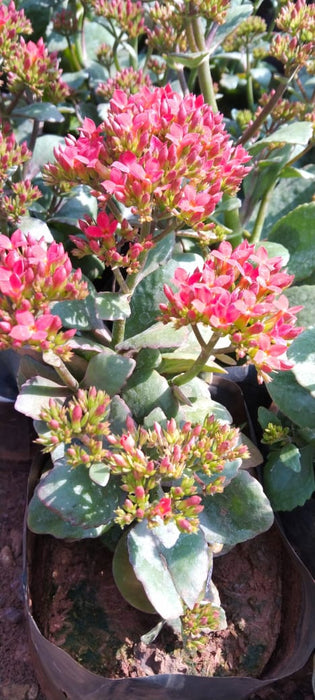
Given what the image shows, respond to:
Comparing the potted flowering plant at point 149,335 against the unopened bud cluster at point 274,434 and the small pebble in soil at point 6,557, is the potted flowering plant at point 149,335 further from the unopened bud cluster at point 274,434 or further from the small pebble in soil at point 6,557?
the small pebble in soil at point 6,557

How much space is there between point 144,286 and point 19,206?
27cm

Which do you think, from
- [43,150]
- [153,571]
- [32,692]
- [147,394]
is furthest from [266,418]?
[43,150]

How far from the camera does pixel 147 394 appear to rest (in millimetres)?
1017

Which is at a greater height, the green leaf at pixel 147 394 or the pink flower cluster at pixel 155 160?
the pink flower cluster at pixel 155 160

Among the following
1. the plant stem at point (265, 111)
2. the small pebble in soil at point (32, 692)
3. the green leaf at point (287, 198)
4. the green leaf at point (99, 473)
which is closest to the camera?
the green leaf at point (99, 473)

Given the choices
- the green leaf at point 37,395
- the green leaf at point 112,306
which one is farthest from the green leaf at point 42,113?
the green leaf at point 37,395

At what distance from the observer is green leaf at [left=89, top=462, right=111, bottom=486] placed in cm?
87

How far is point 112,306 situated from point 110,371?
0.10 meters

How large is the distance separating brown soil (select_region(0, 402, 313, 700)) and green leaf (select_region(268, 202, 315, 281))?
560mm

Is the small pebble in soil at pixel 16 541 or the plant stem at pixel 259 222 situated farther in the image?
the plant stem at pixel 259 222

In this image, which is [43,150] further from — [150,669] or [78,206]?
[150,669]

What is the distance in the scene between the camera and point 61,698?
1038 millimetres

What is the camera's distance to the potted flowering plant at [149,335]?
0.83m

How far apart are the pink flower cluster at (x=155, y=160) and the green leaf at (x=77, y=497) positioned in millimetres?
393
